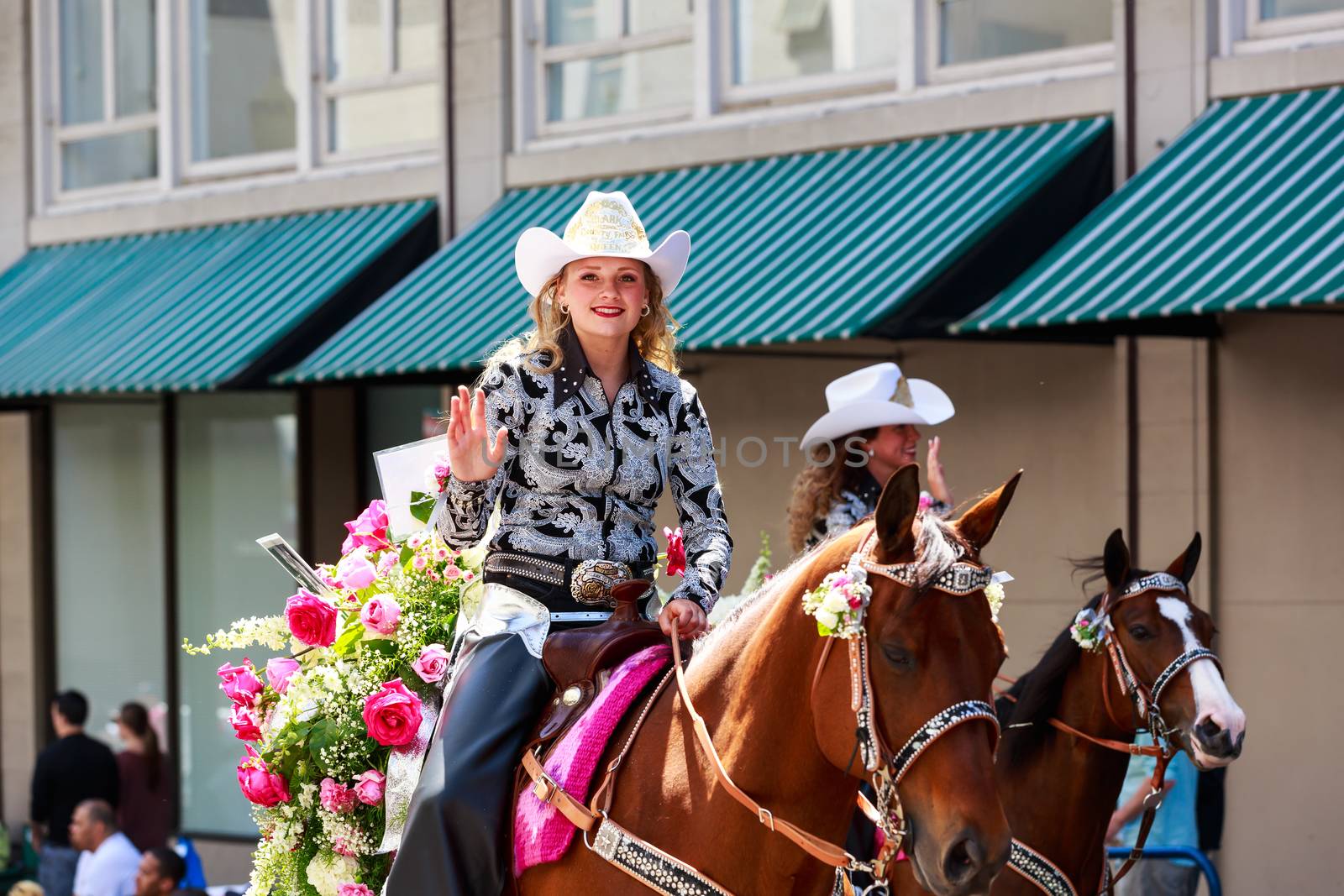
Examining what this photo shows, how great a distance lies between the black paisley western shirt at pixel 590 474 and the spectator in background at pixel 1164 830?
3767 millimetres

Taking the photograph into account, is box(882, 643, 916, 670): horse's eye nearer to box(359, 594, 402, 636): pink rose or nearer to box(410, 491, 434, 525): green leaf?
box(359, 594, 402, 636): pink rose

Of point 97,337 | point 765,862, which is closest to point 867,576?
point 765,862

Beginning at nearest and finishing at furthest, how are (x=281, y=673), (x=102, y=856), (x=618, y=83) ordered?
1. (x=281, y=673)
2. (x=102, y=856)
3. (x=618, y=83)

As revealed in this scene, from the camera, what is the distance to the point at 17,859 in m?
14.6

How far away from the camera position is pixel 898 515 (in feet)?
11.9

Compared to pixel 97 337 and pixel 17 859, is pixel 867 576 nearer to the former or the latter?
pixel 97 337

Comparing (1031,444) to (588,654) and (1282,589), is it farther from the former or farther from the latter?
(588,654)

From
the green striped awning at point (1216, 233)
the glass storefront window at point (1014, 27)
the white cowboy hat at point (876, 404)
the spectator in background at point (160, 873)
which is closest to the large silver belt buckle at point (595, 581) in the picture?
the white cowboy hat at point (876, 404)

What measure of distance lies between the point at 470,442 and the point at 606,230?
765 mm

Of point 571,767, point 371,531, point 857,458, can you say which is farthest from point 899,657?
point 857,458

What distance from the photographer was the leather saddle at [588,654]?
436 cm

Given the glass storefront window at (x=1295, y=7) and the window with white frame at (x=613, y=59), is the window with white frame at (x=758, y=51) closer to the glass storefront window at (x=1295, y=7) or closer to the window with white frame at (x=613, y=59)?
the window with white frame at (x=613, y=59)

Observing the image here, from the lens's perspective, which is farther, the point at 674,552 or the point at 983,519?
the point at 674,552

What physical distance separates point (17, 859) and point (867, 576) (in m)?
12.7
